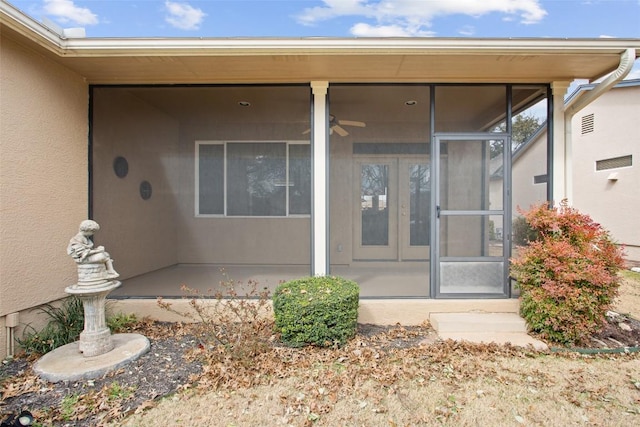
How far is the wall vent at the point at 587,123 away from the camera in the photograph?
26.5ft

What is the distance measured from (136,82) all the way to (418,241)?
13.6ft

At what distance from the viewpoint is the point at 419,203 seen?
4.32m

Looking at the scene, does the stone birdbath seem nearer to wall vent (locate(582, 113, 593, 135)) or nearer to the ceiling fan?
the ceiling fan

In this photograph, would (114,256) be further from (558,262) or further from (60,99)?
(558,262)

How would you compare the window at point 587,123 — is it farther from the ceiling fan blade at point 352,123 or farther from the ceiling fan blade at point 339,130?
the ceiling fan blade at point 339,130

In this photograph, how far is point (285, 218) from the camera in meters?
4.88

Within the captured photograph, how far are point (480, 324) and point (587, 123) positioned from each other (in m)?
7.77

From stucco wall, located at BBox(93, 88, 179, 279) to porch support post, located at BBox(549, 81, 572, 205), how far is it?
501cm

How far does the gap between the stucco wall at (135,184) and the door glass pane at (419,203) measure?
11.9 ft

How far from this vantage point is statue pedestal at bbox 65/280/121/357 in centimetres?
273

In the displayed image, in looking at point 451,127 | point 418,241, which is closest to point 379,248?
point 418,241

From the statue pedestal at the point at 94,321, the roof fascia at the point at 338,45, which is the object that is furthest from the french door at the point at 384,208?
the statue pedestal at the point at 94,321

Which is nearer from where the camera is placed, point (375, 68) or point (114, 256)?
point (375, 68)

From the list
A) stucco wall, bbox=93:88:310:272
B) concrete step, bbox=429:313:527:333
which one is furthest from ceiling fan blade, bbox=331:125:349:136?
concrete step, bbox=429:313:527:333
